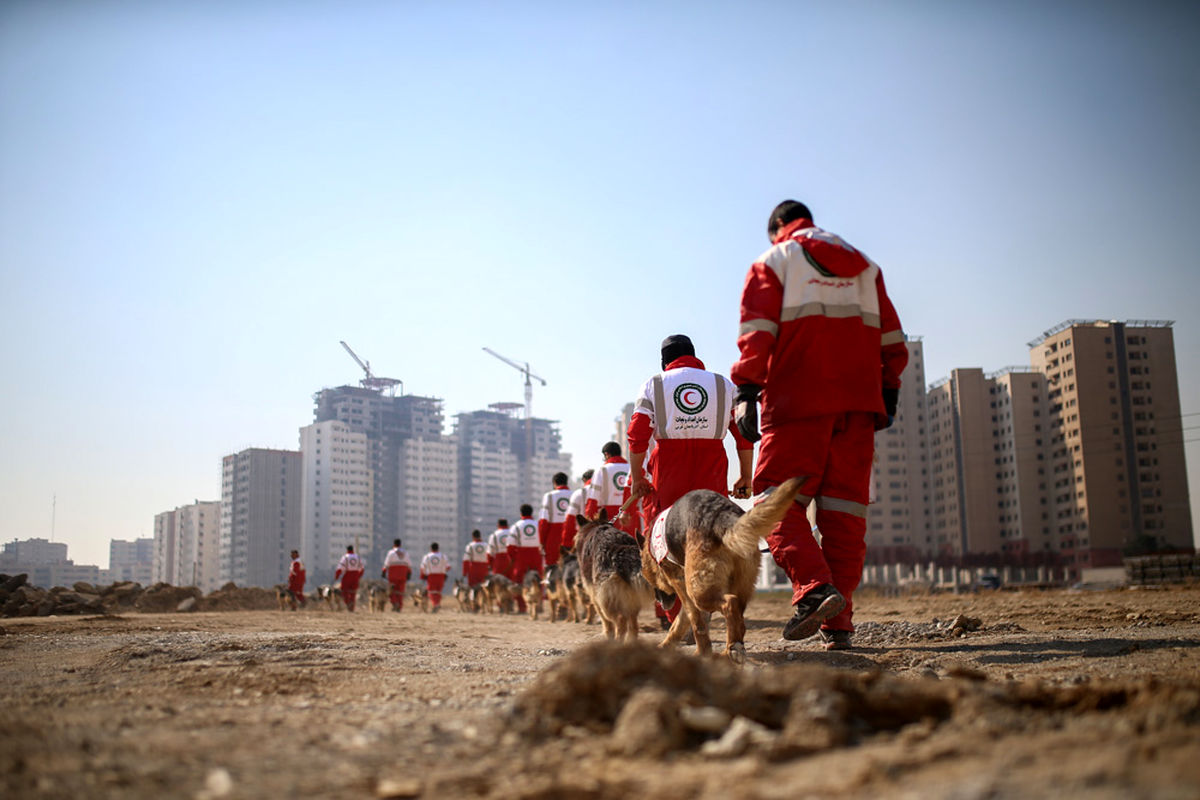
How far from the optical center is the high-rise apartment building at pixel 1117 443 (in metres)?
94.4

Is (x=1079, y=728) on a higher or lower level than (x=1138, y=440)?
lower

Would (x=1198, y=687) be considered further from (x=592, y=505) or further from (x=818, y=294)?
(x=592, y=505)

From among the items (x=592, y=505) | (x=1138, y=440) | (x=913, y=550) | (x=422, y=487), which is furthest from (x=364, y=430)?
(x=592, y=505)

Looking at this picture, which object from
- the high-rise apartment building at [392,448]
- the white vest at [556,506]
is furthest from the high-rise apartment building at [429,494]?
the white vest at [556,506]

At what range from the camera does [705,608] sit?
491cm

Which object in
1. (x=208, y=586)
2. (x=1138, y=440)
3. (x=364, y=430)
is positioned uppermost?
(x=364, y=430)

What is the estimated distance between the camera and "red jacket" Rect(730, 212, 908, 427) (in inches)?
204

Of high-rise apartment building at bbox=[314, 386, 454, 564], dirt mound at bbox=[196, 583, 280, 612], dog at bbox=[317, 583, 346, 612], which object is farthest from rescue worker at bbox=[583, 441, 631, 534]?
high-rise apartment building at bbox=[314, 386, 454, 564]

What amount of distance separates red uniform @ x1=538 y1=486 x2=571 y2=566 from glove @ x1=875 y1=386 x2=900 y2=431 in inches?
468

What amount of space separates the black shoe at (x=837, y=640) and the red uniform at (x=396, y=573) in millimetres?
23438

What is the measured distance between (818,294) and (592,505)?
6044 mm

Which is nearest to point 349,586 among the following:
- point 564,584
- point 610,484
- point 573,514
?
point 564,584

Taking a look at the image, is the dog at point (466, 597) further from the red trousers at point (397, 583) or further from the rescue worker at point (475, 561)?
the red trousers at point (397, 583)

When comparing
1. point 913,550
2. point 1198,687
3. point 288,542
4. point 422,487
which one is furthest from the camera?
point 422,487
